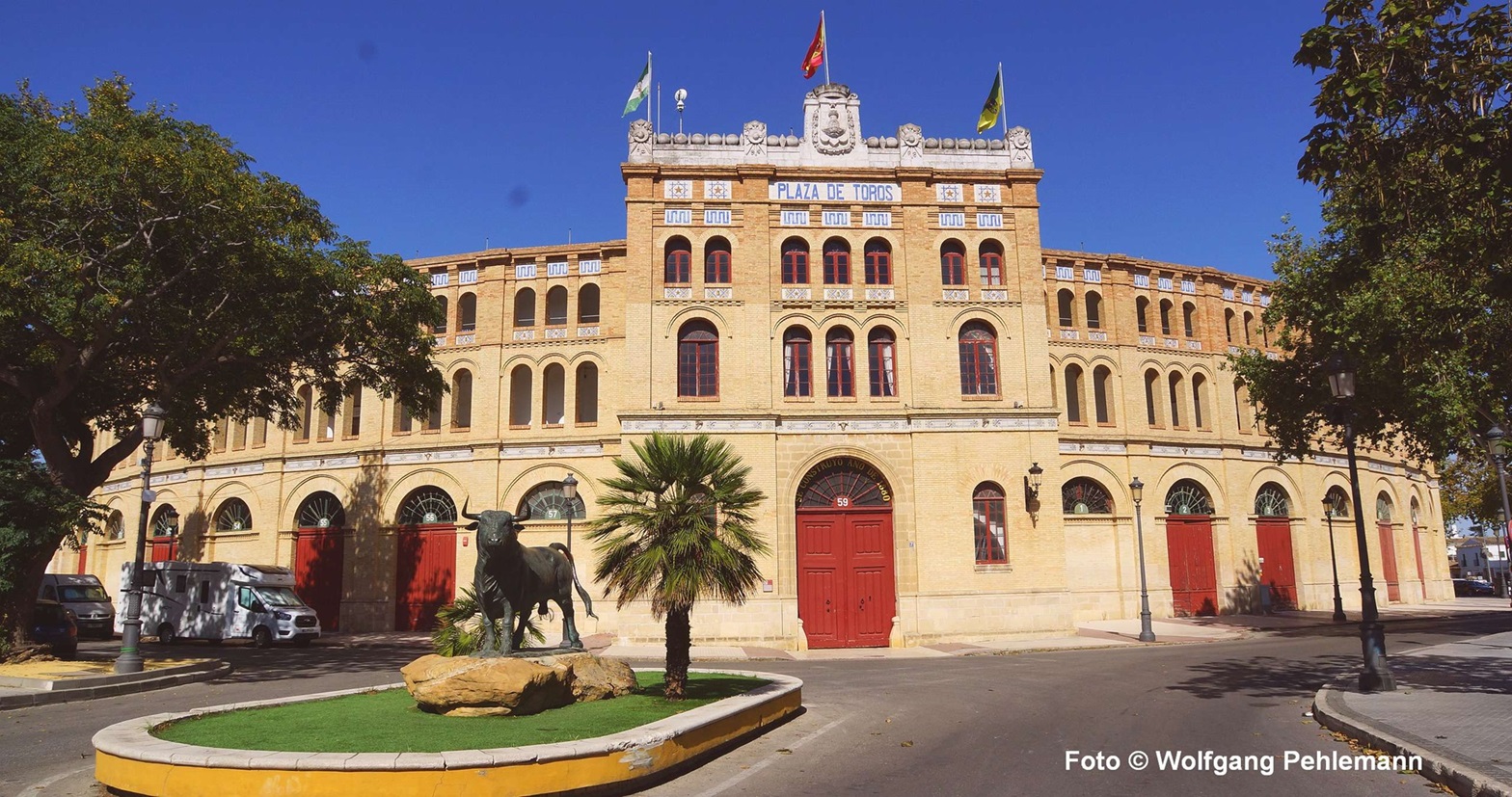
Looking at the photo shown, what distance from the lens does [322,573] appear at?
1254 inches

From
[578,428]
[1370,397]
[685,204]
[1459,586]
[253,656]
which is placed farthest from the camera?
[1459,586]

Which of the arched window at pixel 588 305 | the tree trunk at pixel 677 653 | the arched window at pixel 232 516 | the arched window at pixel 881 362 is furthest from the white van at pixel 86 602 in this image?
the tree trunk at pixel 677 653

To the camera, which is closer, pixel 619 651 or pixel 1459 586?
pixel 619 651

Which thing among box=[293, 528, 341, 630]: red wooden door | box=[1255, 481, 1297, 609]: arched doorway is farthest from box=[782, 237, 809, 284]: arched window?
box=[1255, 481, 1297, 609]: arched doorway

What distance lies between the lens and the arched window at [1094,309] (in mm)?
34656

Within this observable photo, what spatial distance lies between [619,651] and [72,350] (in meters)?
13.9

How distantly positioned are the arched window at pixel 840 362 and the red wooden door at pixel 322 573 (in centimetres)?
1805

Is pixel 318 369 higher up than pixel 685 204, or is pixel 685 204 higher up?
pixel 685 204

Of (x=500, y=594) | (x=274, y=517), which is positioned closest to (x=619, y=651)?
(x=500, y=594)

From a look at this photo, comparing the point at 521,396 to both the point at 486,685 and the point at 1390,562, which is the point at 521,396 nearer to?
the point at 486,685

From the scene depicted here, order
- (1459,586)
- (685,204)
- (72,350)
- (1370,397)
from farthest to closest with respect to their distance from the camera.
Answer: (1459,586) < (685,204) < (1370,397) < (72,350)

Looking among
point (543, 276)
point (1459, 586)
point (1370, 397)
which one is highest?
point (543, 276)

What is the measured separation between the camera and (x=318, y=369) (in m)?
22.5

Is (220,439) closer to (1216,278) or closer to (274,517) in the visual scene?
(274,517)
